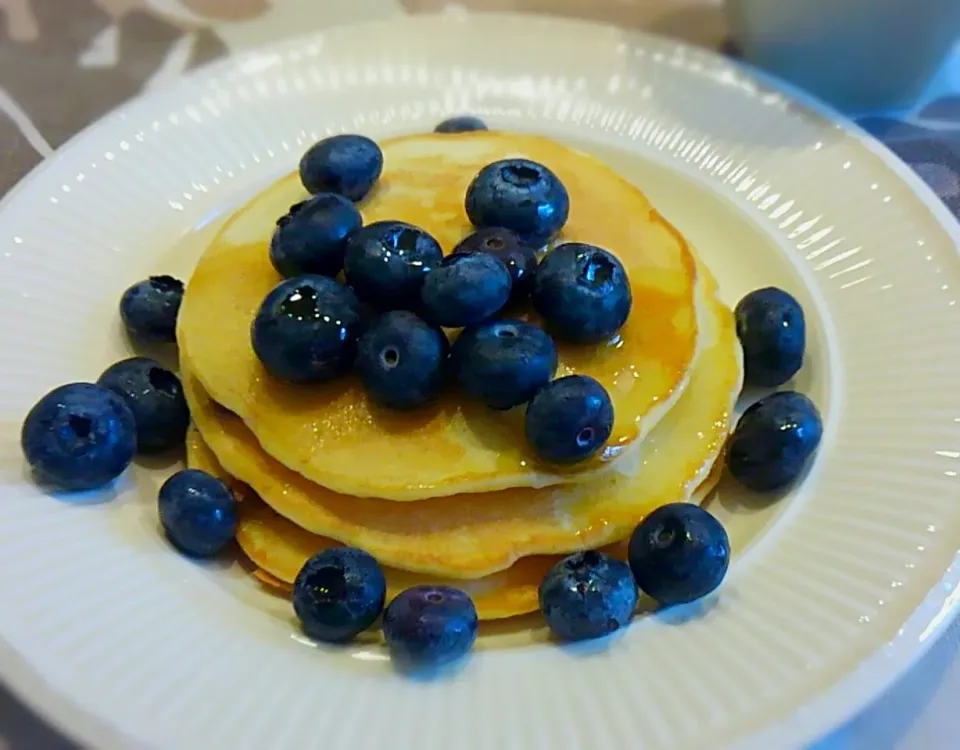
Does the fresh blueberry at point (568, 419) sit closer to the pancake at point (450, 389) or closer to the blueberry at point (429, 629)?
the pancake at point (450, 389)

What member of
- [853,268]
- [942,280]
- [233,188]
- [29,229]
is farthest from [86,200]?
[942,280]

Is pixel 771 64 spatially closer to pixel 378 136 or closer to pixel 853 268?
pixel 853 268

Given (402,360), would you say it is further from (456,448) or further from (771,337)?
(771,337)

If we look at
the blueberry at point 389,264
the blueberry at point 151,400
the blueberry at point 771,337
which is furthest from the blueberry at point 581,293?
the blueberry at point 151,400

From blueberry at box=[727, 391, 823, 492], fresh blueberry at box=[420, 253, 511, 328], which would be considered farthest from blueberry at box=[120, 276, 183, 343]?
blueberry at box=[727, 391, 823, 492]

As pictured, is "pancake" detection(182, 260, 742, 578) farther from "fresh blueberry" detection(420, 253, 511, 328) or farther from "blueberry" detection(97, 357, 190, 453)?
"fresh blueberry" detection(420, 253, 511, 328)

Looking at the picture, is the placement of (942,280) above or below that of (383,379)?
above
